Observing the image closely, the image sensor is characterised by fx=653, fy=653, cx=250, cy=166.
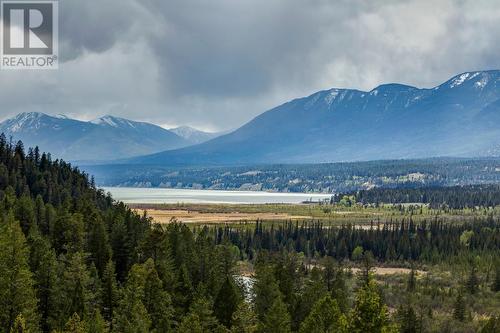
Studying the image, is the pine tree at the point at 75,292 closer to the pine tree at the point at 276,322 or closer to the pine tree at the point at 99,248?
the pine tree at the point at 99,248

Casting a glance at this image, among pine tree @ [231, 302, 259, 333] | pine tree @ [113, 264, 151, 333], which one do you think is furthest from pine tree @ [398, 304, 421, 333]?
pine tree @ [113, 264, 151, 333]

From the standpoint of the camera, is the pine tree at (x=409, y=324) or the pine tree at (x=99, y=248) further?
the pine tree at (x=99, y=248)

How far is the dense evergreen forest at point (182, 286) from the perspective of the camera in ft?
197

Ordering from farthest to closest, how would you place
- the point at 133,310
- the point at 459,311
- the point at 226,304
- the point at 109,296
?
the point at 459,311 < the point at 109,296 < the point at 226,304 < the point at 133,310

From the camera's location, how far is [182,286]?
81812 mm

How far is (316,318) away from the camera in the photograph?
60.5 m

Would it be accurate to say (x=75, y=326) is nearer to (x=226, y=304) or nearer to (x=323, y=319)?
(x=323, y=319)

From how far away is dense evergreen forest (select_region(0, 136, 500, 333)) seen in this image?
60.1 meters

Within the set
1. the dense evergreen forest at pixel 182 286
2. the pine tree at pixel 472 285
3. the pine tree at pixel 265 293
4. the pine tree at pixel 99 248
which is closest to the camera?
the dense evergreen forest at pixel 182 286

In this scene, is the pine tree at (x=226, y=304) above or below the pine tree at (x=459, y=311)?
above

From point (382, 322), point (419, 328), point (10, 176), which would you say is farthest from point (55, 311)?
point (10, 176)

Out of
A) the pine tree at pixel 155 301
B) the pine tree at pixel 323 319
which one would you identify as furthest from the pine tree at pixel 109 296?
the pine tree at pixel 323 319

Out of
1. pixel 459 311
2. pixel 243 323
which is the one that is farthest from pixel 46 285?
pixel 459 311

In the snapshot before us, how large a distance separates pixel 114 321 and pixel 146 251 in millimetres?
29758
